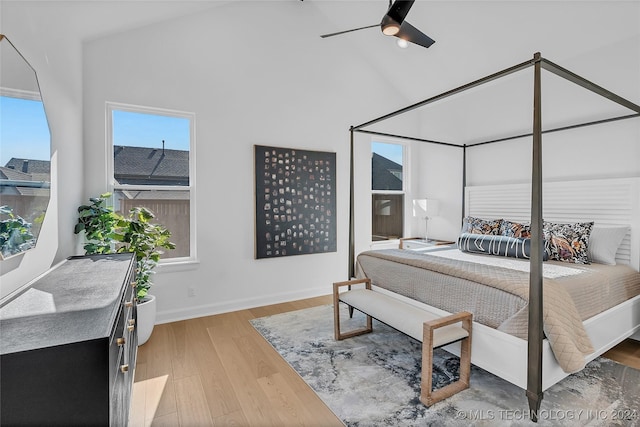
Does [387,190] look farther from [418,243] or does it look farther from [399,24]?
[399,24]

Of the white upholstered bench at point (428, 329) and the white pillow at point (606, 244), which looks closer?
the white upholstered bench at point (428, 329)

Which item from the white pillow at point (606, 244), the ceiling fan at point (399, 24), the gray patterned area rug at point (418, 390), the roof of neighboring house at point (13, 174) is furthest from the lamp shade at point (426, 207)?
the roof of neighboring house at point (13, 174)

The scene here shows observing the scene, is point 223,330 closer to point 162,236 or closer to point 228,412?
point 162,236

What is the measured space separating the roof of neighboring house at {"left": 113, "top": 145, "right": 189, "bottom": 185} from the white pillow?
4.04 meters

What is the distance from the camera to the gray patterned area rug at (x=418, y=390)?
190 centimetres

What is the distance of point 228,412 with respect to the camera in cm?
199

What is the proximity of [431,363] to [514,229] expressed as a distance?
2214 millimetres

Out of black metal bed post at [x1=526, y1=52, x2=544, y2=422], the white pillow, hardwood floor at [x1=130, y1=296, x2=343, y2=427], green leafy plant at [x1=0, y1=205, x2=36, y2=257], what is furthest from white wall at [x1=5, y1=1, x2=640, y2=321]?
black metal bed post at [x1=526, y1=52, x2=544, y2=422]

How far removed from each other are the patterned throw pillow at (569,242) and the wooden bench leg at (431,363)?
1.56 meters

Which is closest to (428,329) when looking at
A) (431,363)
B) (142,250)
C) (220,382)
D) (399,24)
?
(431,363)

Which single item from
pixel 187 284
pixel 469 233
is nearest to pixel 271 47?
pixel 187 284

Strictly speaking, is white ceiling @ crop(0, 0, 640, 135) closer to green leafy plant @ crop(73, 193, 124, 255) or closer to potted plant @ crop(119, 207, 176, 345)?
green leafy plant @ crop(73, 193, 124, 255)

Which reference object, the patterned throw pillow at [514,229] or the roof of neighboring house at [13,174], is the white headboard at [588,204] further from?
the roof of neighboring house at [13,174]

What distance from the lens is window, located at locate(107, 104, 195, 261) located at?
3.27 metres
